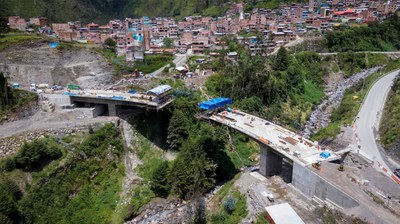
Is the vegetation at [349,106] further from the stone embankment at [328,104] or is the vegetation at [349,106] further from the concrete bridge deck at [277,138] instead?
the concrete bridge deck at [277,138]

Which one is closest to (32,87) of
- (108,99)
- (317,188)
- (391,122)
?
(108,99)

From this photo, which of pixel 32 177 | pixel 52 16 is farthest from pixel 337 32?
pixel 52 16

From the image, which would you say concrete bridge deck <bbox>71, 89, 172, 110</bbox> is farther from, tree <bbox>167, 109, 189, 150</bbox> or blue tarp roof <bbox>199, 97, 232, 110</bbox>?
blue tarp roof <bbox>199, 97, 232, 110</bbox>

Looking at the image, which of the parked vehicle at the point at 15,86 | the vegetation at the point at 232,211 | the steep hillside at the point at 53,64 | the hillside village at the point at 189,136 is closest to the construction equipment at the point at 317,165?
the hillside village at the point at 189,136

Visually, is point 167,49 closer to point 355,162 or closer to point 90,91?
point 90,91

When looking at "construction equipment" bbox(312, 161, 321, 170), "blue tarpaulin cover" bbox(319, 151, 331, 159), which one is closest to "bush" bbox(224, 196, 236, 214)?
"construction equipment" bbox(312, 161, 321, 170)

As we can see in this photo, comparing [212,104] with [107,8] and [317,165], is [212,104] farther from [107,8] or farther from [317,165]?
[107,8]
